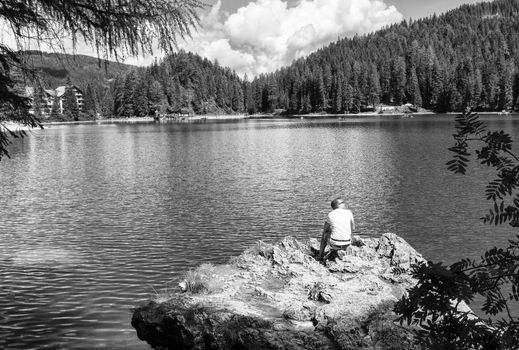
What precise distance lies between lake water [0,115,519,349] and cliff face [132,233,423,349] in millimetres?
1645

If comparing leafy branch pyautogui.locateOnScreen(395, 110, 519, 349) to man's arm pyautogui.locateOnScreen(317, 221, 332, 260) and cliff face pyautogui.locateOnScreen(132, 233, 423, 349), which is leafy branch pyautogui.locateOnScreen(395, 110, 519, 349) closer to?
cliff face pyautogui.locateOnScreen(132, 233, 423, 349)

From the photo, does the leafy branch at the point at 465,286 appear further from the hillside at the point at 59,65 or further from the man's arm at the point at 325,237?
the man's arm at the point at 325,237

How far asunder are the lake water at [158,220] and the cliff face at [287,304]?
1645 millimetres

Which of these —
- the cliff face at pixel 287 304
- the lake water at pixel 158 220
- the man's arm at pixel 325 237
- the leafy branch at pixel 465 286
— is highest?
Result: the leafy branch at pixel 465 286

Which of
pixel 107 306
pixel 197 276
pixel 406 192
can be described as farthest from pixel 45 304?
pixel 406 192

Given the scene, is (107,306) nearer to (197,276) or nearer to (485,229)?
(197,276)

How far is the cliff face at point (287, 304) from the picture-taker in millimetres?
10180

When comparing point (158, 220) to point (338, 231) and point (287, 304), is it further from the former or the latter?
point (287, 304)

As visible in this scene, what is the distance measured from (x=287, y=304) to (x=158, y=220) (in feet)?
57.7

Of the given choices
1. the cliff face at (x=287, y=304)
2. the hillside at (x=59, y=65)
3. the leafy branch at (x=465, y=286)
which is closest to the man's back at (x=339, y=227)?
the cliff face at (x=287, y=304)

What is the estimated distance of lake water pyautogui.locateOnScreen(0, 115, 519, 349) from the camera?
14.8 m

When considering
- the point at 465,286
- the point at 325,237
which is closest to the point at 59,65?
the point at 465,286

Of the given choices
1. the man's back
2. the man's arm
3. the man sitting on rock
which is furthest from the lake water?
the man's back

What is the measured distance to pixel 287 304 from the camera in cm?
1159
